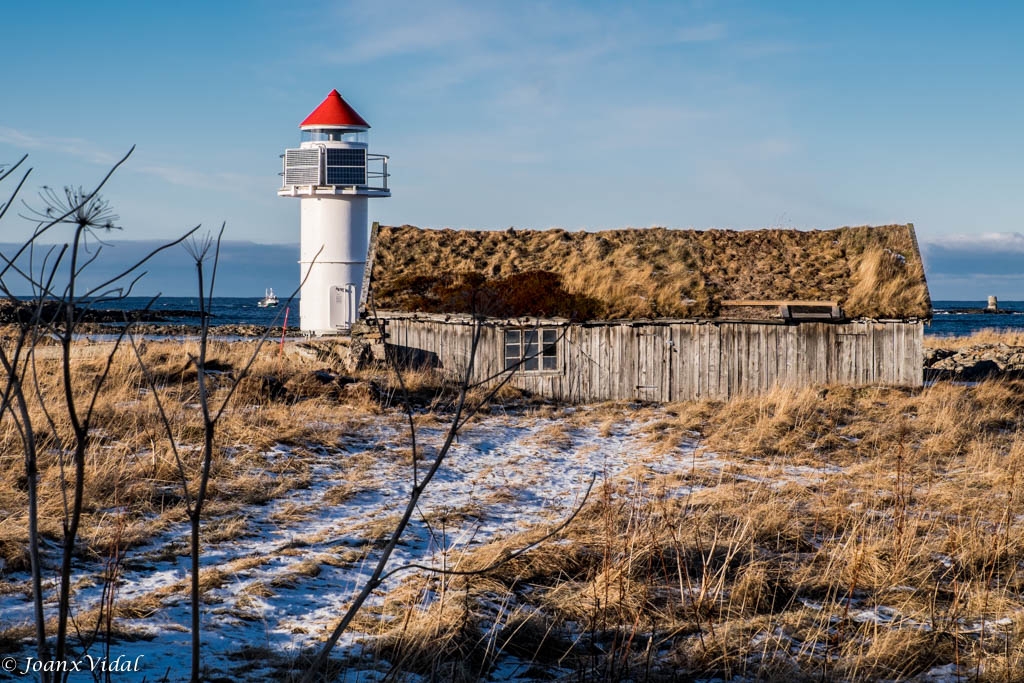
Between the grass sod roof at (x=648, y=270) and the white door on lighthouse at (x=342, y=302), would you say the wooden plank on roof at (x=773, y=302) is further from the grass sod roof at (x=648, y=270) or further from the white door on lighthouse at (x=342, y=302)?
the white door on lighthouse at (x=342, y=302)

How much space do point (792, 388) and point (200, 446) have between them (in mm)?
10422

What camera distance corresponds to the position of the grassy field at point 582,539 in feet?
16.0

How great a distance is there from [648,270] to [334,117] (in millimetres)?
14072

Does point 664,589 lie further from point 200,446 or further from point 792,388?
point 792,388

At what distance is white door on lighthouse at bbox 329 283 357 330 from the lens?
27094 millimetres

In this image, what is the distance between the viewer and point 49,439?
9211mm

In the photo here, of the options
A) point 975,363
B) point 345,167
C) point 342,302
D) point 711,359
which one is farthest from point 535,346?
point 975,363

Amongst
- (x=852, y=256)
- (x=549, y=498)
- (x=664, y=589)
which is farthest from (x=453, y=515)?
(x=852, y=256)

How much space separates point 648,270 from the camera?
1738 centimetres

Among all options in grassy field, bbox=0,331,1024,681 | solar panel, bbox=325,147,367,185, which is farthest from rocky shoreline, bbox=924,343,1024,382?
A: solar panel, bbox=325,147,367,185

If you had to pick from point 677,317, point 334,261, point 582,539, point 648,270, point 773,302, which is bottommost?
point 582,539

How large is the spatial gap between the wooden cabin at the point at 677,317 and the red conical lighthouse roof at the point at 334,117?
1065 centimetres

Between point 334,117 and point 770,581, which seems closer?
point 770,581

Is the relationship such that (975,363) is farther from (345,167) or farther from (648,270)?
(345,167)
